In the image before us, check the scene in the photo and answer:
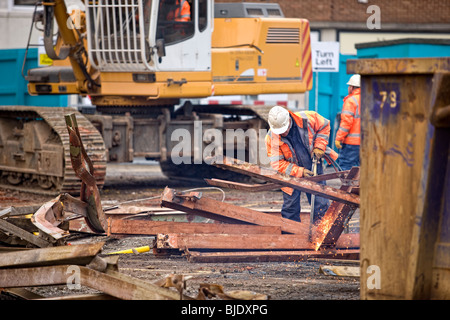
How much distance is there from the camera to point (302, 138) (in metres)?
8.73

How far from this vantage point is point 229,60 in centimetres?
1312

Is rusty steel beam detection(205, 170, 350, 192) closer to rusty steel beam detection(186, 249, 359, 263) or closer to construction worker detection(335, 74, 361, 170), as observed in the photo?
rusty steel beam detection(186, 249, 359, 263)

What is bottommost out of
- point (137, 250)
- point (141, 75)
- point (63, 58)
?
point (137, 250)

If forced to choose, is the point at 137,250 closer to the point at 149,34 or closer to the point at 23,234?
the point at 23,234

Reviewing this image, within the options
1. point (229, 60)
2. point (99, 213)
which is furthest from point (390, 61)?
point (229, 60)

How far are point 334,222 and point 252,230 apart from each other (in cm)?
93

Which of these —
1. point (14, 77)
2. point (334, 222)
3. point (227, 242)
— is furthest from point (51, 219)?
point (14, 77)

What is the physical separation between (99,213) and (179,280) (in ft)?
9.52

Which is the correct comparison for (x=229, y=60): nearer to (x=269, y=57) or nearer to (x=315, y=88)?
(x=269, y=57)

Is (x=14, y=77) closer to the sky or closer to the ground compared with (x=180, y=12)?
closer to the ground

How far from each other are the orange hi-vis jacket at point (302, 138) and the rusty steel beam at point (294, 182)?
1.99 meters

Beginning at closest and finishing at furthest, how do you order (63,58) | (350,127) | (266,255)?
(266,255)
(350,127)
(63,58)

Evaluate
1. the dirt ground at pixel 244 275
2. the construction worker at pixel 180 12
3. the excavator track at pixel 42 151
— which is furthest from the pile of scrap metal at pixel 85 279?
the construction worker at pixel 180 12

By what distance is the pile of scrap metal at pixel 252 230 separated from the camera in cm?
658
